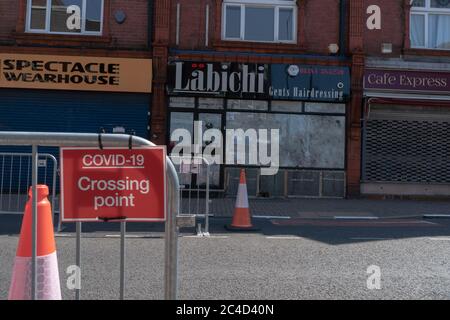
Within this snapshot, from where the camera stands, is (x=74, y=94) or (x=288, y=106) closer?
(x=74, y=94)

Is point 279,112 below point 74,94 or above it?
below

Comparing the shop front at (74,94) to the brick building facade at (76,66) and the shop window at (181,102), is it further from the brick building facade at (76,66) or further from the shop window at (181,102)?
the shop window at (181,102)

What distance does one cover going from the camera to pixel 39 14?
14.7 meters

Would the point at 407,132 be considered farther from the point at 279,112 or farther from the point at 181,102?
the point at 181,102

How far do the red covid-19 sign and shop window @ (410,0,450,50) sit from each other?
555 inches

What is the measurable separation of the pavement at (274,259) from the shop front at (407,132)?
430 cm

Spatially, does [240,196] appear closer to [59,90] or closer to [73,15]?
[59,90]

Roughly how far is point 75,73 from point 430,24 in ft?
36.9

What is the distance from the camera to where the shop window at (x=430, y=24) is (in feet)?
50.1

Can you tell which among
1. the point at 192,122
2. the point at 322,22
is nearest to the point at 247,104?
the point at 192,122

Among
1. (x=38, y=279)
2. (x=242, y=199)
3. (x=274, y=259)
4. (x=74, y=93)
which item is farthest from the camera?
(x=74, y=93)

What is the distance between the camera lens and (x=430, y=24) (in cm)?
1533

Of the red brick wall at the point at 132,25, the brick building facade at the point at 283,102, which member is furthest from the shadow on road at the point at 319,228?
the red brick wall at the point at 132,25
